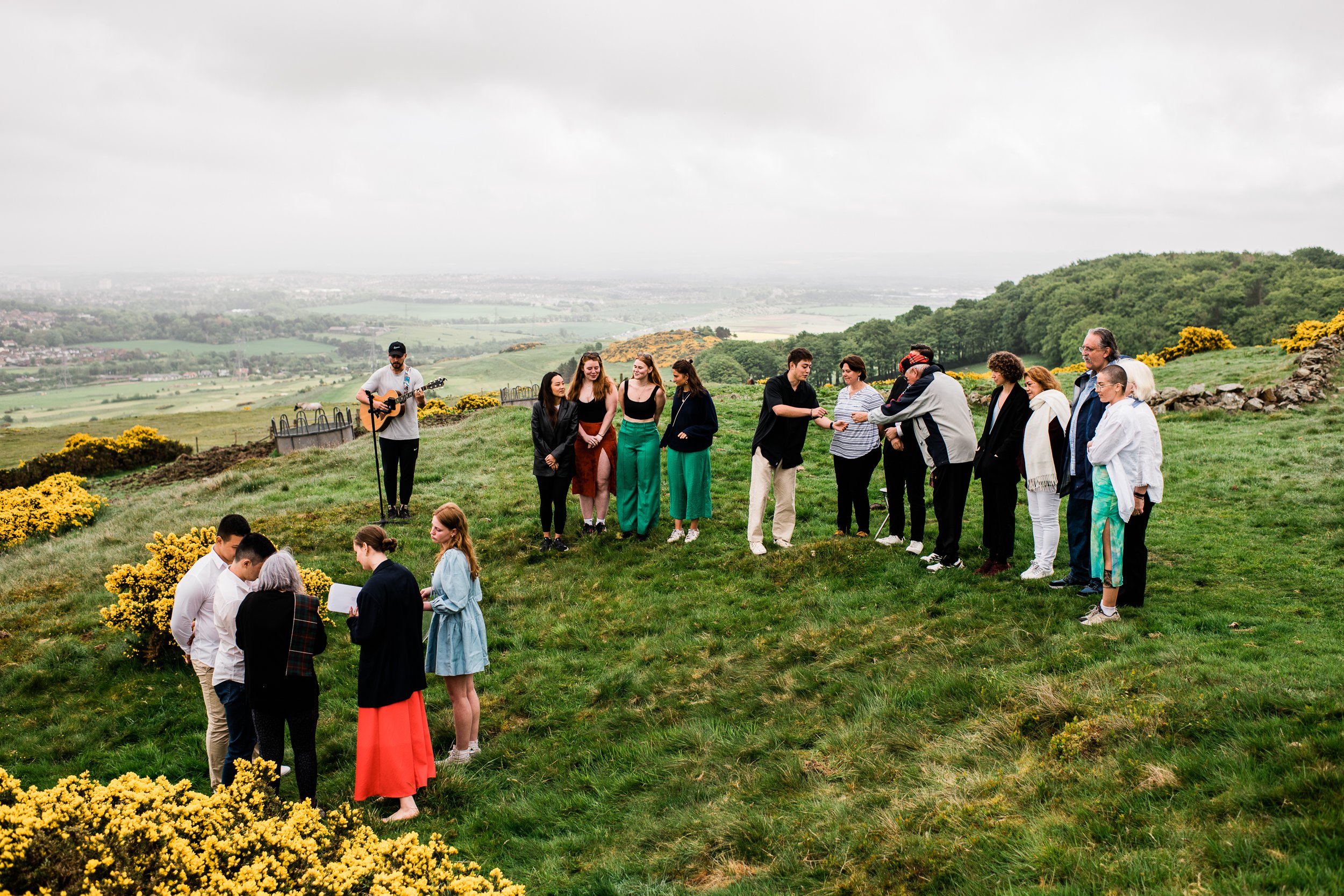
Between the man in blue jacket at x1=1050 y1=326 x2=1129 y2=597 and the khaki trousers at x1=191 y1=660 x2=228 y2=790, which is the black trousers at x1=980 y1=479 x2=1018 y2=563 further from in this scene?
the khaki trousers at x1=191 y1=660 x2=228 y2=790

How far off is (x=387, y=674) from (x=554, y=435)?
204 inches

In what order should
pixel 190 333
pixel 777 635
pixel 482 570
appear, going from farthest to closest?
pixel 190 333 < pixel 482 570 < pixel 777 635

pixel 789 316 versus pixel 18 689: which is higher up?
pixel 789 316

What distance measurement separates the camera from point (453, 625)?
593 centimetres

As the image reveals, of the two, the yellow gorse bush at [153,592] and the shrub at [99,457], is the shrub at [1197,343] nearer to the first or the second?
the yellow gorse bush at [153,592]

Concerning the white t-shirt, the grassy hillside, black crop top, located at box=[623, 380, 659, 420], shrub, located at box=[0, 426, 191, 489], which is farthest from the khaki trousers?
shrub, located at box=[0, 426, 191, 489]

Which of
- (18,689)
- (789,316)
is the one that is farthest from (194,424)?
(789,316)

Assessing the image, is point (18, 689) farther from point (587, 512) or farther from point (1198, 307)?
point (1198, 307)

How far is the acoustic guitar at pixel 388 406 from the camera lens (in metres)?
11.4

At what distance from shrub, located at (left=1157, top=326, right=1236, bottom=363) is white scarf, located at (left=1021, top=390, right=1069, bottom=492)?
27278 mm

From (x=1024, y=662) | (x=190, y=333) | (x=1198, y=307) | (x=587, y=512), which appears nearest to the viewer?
(x=1024, y=662)

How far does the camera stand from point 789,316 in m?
138

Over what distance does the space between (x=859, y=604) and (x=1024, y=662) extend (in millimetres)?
2142

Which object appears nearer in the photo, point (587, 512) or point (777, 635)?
point (777, 635)
